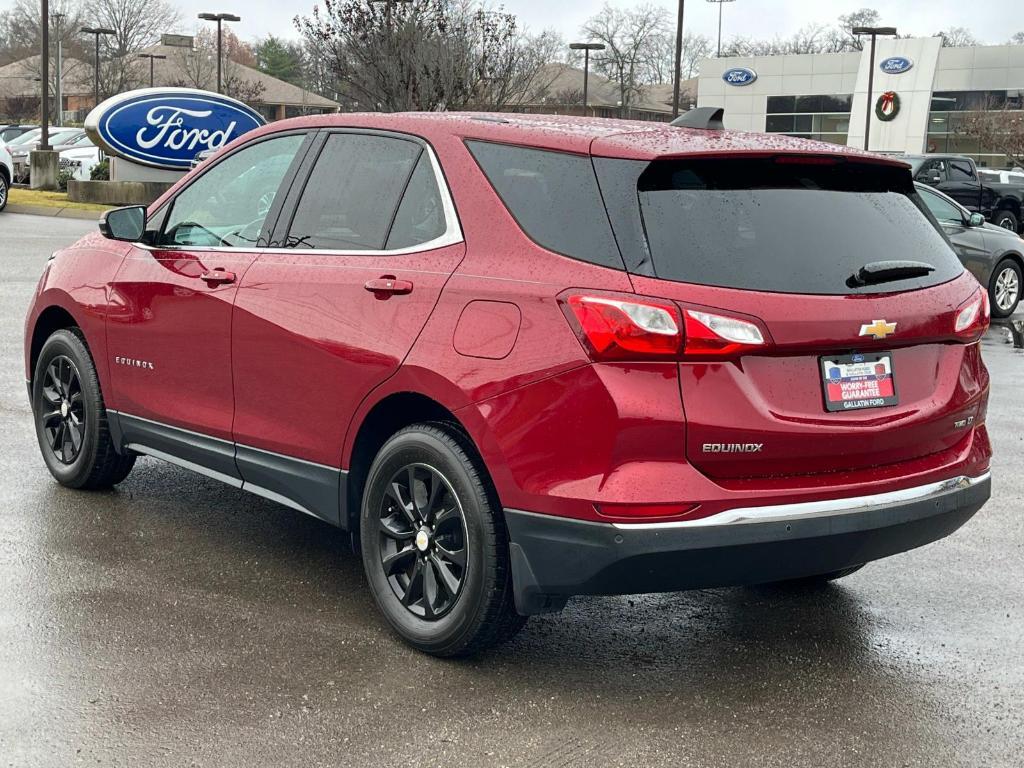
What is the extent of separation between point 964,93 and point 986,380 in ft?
223

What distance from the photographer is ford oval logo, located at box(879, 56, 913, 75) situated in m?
67.4

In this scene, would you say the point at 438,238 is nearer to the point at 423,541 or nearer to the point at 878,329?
the point at 423,541

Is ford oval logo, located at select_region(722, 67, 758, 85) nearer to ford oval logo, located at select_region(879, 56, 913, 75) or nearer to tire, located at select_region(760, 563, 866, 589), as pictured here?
ford oval logo, located at select_region(879, 56, 913, 75)

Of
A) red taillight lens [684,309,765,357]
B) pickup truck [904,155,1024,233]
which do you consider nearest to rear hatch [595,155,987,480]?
red taillight lens [684,309,765,357]

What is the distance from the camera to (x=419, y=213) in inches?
178

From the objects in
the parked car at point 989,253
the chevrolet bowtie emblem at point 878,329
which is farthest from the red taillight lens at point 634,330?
the parked car at point 989,253

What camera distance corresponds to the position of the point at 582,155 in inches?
161

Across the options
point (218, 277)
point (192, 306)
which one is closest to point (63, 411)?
point (192, 306)

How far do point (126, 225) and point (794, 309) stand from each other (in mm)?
3202

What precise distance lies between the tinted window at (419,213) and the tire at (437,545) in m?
0.63

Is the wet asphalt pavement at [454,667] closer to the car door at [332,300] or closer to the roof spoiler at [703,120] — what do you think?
the car door at [332,300]

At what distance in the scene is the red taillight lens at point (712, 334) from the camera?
12.2 feet

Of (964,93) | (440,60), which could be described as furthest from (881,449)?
(964,93)

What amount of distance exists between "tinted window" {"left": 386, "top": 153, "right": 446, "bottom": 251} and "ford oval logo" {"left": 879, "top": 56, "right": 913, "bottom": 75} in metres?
67.5
